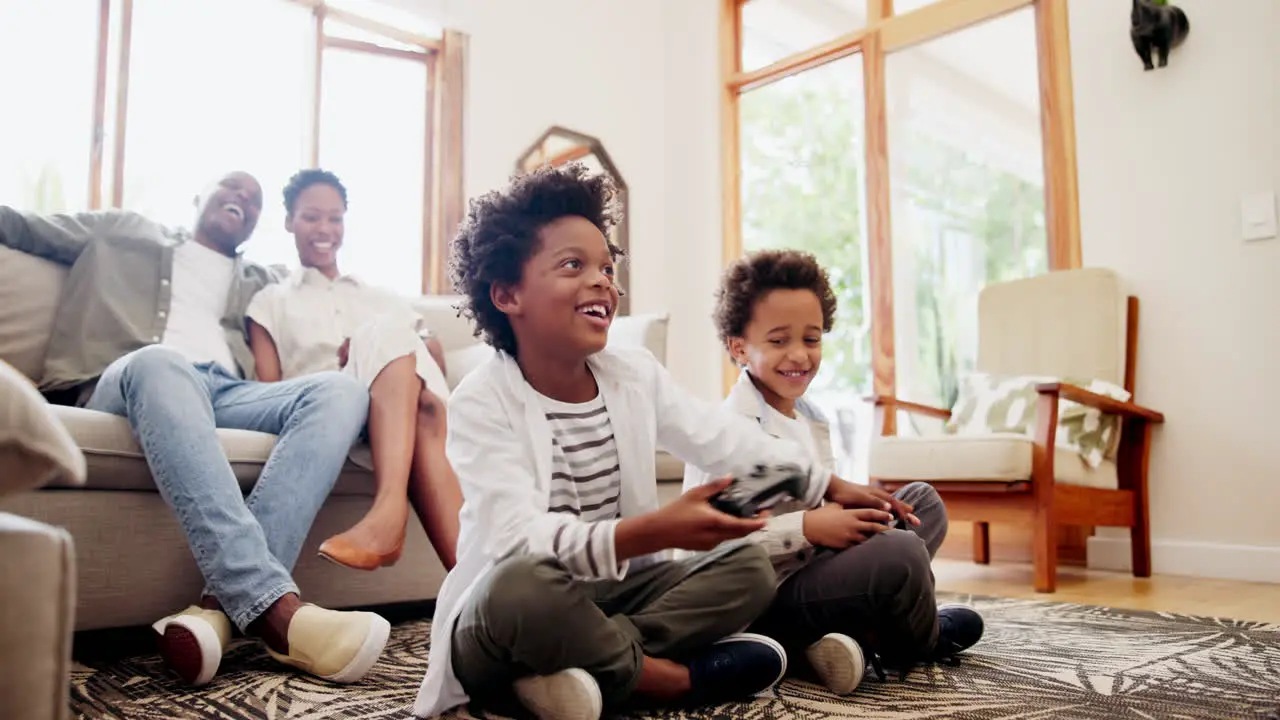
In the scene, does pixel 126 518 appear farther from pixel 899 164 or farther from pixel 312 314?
pixel 899 164

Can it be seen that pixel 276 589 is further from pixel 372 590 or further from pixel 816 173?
pixel 816 173

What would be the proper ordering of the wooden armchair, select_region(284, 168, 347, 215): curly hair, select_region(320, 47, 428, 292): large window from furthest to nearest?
select_region(320, 47, 428, 292): large window < the wooden armchair < select_region(284, 168, 347, 215): curly hair

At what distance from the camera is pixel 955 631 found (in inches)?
51.9

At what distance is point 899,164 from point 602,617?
325 centimetres

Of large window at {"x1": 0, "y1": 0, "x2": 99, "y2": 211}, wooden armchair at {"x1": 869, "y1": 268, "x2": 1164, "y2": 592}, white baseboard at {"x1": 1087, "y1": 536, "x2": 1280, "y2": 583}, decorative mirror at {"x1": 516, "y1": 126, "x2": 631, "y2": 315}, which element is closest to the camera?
wooden armchair at {"x1": 869, "y1": 268, "x2": 1164, "y2": 592}

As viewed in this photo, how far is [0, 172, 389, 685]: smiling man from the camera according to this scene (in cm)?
127

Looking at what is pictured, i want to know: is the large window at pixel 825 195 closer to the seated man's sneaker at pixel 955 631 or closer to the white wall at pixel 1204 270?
the white wall at pixel 1204 270

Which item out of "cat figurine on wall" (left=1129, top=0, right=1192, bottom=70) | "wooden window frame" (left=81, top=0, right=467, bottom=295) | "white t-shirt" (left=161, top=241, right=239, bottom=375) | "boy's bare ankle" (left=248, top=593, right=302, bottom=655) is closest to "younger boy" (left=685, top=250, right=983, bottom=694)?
"boy's bare ankle" (left=248, top=593, right=302, bottom=655)

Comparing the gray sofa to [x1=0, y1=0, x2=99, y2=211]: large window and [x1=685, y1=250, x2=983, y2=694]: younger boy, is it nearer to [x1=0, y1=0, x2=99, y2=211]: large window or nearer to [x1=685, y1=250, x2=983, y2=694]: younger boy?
[x1=685, y1=250, x2=983, y2=694]: younger boy

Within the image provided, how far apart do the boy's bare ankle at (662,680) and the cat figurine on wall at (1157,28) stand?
2726 mm

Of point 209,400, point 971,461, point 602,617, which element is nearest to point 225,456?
point 209,400

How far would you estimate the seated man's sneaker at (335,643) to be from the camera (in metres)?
1.22

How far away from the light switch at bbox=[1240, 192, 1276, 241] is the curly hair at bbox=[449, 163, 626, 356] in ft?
7.67

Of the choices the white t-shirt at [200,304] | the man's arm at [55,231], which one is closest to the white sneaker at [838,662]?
the white t-shirt at [200,304]
